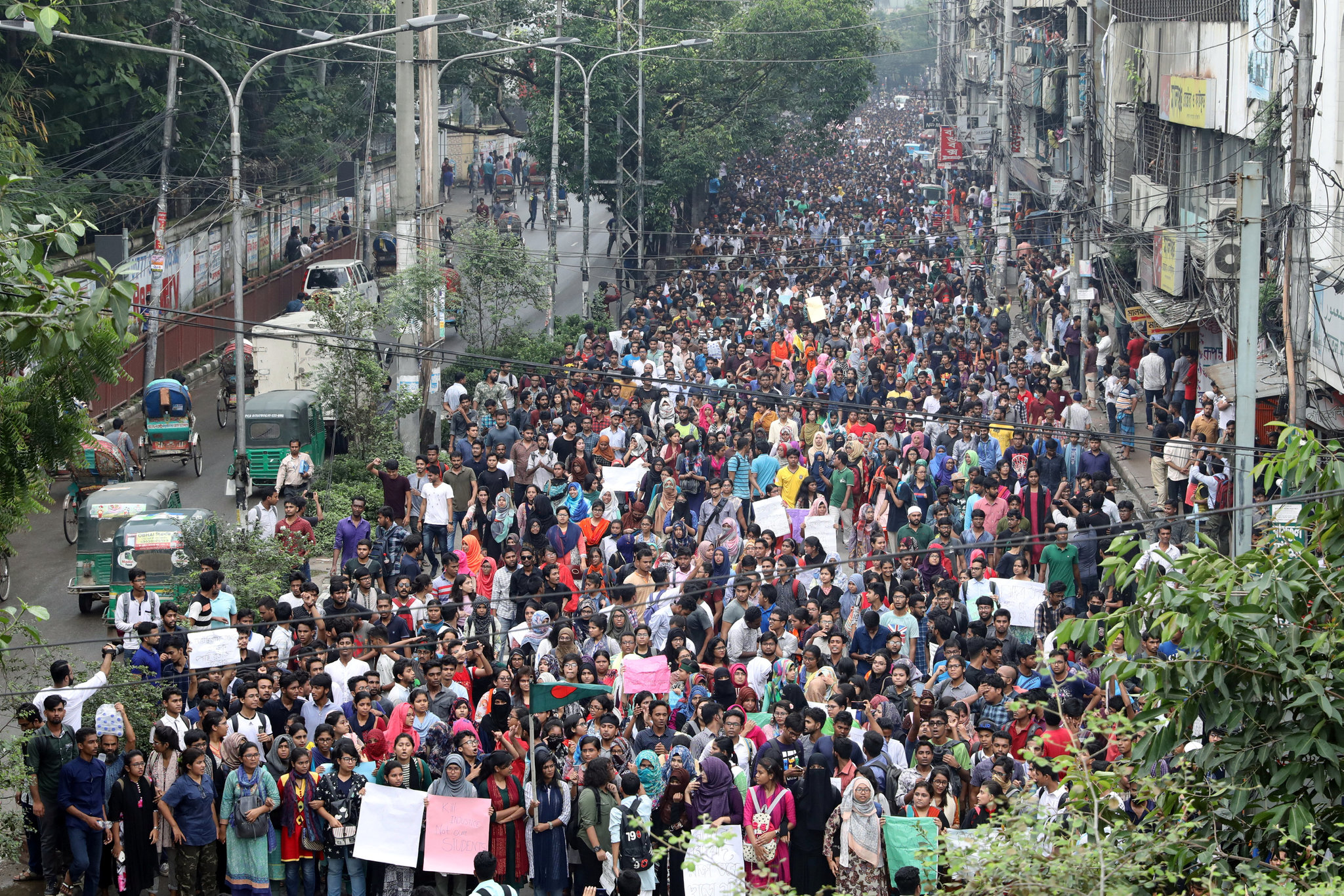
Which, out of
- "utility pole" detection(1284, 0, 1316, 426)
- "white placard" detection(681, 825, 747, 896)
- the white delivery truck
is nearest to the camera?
"white placard" detection(681, 825, 747, 896)

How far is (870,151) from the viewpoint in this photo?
3002 inches

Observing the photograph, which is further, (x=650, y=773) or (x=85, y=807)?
(x=85, y=807)

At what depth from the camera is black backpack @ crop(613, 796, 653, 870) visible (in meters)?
9.91

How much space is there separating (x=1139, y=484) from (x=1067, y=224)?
17.3 m

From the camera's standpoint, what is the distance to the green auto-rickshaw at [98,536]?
17.2 metres

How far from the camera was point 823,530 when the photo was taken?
52.9ft

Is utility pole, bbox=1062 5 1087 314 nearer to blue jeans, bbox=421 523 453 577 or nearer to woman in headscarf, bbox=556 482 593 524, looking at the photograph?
woman in headscarf, bbox=556 482 593 524

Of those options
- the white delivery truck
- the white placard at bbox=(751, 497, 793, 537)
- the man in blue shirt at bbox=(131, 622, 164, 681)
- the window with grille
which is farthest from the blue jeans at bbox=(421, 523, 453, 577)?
the window with grille

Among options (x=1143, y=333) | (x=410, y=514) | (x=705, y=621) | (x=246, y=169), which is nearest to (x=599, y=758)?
(x=705, y=621)

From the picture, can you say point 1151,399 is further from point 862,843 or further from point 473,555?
point 862,843

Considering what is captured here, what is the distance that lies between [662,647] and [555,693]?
111 inches

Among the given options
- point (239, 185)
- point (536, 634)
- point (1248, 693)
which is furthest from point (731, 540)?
point (239, 185)

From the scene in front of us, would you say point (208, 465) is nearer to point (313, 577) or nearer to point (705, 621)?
point (313, 577)

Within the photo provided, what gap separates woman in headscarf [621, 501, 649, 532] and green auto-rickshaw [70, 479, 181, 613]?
5.39 metres
